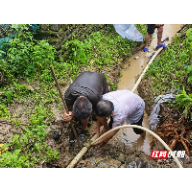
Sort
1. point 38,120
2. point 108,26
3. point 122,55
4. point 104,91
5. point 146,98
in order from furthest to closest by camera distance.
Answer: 1. point 108,26
2. point 122,55
3. point 146,98
4. point 104,91
5. point 38,120

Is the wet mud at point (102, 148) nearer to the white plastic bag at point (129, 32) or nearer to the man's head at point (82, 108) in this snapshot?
the man's head at point (82, 108)

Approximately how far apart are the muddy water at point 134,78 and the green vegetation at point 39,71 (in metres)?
0.41

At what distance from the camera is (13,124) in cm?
294

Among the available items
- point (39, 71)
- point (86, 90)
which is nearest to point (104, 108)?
point (86, 90)

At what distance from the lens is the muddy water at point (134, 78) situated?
3649 millimetres

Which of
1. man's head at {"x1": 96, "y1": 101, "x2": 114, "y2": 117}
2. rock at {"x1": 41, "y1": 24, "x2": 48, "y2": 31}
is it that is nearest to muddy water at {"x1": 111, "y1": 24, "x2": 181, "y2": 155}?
man's head at {"x1": 96, "y1": 101, "x2": 114, "y2": 117}

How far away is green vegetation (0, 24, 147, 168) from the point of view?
2.79 m

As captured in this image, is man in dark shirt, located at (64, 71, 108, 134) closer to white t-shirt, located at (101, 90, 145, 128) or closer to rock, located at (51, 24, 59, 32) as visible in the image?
white t-shirt, located at (101, 90, 145, 128)

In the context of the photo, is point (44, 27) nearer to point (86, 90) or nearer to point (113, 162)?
point (86, 90)

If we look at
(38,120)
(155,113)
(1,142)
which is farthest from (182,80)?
(1,142)

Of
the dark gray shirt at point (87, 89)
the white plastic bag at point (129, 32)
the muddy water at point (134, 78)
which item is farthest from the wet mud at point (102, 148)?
the white plastic bag at point (129, 32)

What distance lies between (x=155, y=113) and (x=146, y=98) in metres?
0.47

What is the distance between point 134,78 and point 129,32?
1.49 metres

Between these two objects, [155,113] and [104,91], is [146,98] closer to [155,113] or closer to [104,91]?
[155,113]
